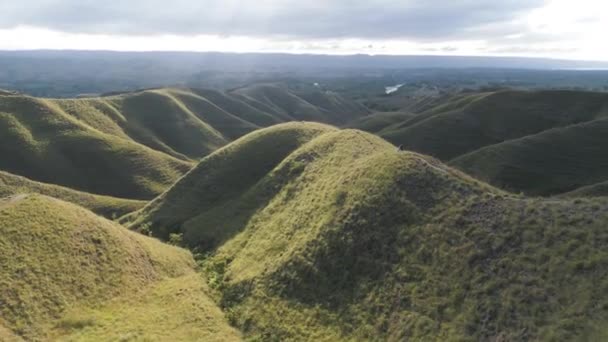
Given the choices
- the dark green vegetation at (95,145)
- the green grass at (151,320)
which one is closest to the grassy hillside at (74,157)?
the dark green vegetation at (95,145)

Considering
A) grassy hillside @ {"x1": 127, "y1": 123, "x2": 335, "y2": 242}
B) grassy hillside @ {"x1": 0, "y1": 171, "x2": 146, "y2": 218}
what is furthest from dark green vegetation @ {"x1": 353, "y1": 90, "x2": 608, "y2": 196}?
grassy hillside @ {"x1": 0, "y1": 171, "x2": 146, "y2": 218}

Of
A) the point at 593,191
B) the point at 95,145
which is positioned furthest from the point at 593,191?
the point at 95,145

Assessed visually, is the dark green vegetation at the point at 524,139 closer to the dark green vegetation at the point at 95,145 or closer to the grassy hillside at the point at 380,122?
the grassy hillside at the point at 380,122

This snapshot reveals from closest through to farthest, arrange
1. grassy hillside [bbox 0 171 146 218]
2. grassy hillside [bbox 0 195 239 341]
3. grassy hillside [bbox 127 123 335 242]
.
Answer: grassy hillside [bbox 0 195 239 341] → grassy hillside [bbox 127 123 335 242] → grassy hillside [bbox 0 171 146 218]

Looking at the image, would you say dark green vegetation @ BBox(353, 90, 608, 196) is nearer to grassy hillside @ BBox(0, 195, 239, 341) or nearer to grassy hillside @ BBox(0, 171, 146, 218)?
grassy hillside @ BBox(0, 195, 239, 341)

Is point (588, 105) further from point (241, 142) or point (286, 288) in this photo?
point (286, 288)

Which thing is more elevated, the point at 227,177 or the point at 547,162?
the point at 547,162

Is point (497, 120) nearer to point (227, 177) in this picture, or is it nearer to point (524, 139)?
point (524, 139)
